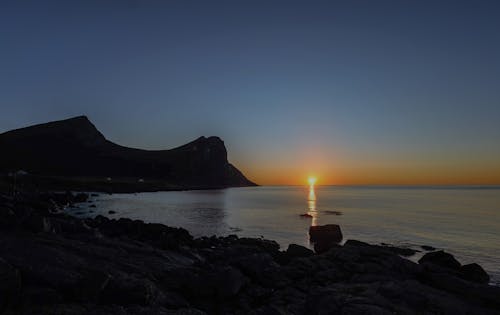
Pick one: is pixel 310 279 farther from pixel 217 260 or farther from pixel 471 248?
pixel 471 248

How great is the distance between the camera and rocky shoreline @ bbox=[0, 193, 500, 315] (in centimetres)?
1497

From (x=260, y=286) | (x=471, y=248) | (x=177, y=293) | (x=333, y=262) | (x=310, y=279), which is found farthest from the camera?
(x=471, y=248)

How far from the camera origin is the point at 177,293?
18.8 m

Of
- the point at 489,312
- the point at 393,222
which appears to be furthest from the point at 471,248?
the point at 489,312

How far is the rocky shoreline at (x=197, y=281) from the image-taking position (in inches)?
589

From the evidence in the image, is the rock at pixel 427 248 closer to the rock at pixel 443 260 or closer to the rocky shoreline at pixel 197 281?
the rock at pixel 443 260

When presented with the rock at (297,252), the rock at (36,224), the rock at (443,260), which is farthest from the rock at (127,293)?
the rock at (443,260)

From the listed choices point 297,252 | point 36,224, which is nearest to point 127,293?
point 36,224

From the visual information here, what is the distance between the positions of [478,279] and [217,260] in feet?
59.5

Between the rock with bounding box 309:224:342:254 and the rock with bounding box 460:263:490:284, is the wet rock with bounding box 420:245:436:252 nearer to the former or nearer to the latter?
the rock with bounding box 309:224:342:254

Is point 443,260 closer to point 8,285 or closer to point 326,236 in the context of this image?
point 326,236

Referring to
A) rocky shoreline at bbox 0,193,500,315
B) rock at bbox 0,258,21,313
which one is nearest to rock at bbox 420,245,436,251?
rocky shoreline at bbox 0,193,500,315

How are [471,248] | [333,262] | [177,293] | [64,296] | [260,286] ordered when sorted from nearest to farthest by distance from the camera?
[64,296]
[177,293]
[260,286]
[333,262]
[471,248]

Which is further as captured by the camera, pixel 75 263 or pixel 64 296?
pixel 75 263
